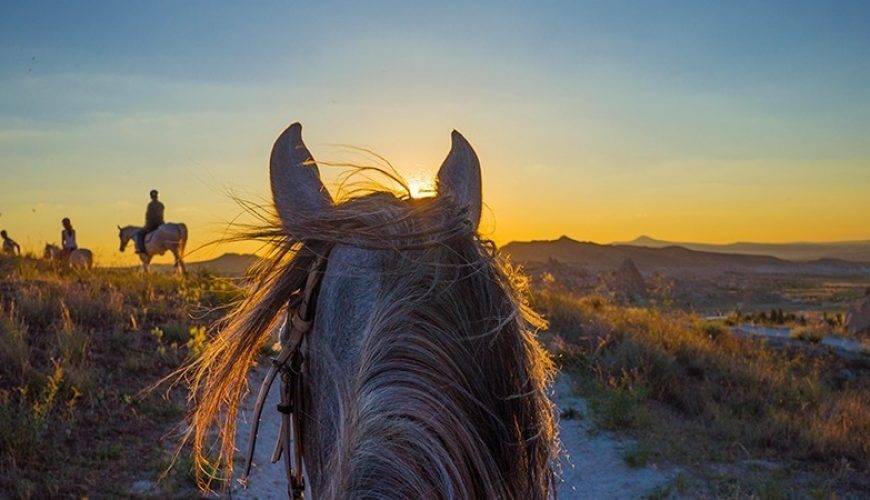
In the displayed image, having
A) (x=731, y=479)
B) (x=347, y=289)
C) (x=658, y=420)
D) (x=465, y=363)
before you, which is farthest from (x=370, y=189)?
(x=658, y=420)

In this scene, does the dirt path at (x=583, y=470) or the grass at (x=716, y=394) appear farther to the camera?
the grass at (x=716, y=394)

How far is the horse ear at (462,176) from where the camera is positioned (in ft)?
7.32

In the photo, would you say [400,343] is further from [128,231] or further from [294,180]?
[128,231]

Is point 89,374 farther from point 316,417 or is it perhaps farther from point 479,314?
point 479,314

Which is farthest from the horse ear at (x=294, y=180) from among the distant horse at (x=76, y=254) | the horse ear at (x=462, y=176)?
the distant horse at (x=76, y=254)

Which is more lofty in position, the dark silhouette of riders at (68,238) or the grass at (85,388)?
the dark silhouette of riders at (68,238)

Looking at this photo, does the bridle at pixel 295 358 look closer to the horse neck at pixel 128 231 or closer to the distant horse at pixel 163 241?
the distant horse at pixel 163 241

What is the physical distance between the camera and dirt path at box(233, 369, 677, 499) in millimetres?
6996

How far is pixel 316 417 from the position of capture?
218 centimetres

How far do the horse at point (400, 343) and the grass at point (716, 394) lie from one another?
5870 millimetres

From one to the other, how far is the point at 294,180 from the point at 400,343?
3.20ft

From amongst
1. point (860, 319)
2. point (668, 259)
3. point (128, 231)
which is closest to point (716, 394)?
point (860, 319)

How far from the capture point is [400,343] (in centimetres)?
165

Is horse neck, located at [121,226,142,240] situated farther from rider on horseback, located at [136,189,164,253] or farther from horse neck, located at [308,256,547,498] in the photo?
horse neck, located at [308,256,547,498]
